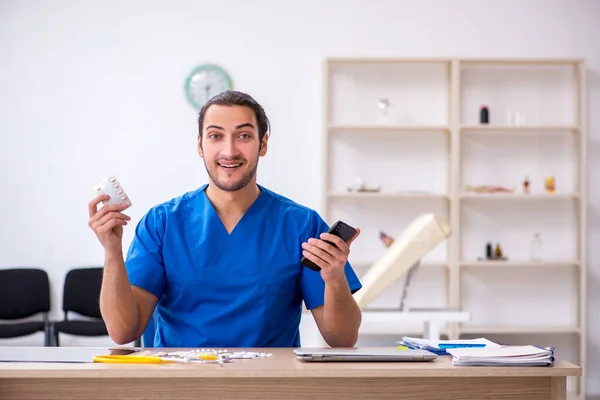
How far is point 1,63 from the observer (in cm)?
479

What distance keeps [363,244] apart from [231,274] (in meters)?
2.82

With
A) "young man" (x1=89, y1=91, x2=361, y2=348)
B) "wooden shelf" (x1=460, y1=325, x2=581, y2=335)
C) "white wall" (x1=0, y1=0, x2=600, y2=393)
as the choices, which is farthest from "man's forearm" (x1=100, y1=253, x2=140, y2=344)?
"wooden shelf" (x1=460, y1=325, x2=581, y2=335)

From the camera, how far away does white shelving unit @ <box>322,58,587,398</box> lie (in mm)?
4805

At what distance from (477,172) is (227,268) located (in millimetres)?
3081

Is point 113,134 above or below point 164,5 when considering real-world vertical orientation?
below

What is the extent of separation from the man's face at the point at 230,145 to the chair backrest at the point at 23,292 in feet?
9.66

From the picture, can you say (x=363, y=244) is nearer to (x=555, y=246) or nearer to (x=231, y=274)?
(x=555, y=246)

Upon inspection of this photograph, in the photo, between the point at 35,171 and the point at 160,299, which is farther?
the point at 35,171

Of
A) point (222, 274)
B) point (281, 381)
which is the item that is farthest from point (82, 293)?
point (281, 381)

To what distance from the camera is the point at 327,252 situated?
1845mm

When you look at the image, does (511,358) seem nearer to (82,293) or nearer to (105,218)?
(105,218)

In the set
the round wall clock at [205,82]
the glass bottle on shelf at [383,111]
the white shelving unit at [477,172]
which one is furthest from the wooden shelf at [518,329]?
the round wall clock at [205,82]

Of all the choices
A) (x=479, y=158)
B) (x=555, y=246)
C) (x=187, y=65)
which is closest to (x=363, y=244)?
(x=479, y=158)

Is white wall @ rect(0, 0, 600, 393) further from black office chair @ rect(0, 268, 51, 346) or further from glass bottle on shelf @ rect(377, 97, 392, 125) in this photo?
glass bottle on shelf @ rect(377, 97, 392, 125)
